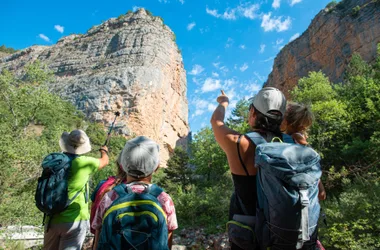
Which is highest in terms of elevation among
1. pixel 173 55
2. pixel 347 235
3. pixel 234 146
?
pixel 173 55

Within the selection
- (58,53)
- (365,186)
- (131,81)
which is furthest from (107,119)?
(365,186)

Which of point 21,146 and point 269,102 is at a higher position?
point 21,146

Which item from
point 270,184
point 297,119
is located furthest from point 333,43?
point 270,184

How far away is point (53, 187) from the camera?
2.42m

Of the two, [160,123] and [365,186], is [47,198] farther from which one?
[160,123]

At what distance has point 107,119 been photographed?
1351 inches

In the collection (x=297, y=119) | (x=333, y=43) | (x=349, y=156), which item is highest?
(x=333, y=43)

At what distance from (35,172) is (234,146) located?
763 centimetres

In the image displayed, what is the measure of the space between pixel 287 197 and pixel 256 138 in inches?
16.8

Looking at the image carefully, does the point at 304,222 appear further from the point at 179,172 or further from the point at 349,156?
A: the point at 179,172

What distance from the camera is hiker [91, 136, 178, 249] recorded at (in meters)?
1.42

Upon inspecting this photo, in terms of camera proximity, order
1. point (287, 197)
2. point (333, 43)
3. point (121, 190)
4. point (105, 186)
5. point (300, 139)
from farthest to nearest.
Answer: point (333, 43) < point (105, 186) < point (300, 139) < point (121, 190) < point (287, 197)

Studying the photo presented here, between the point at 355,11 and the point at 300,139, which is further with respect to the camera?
the point at 355,11

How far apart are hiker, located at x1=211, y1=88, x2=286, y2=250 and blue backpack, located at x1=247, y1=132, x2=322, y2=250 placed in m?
0.13
